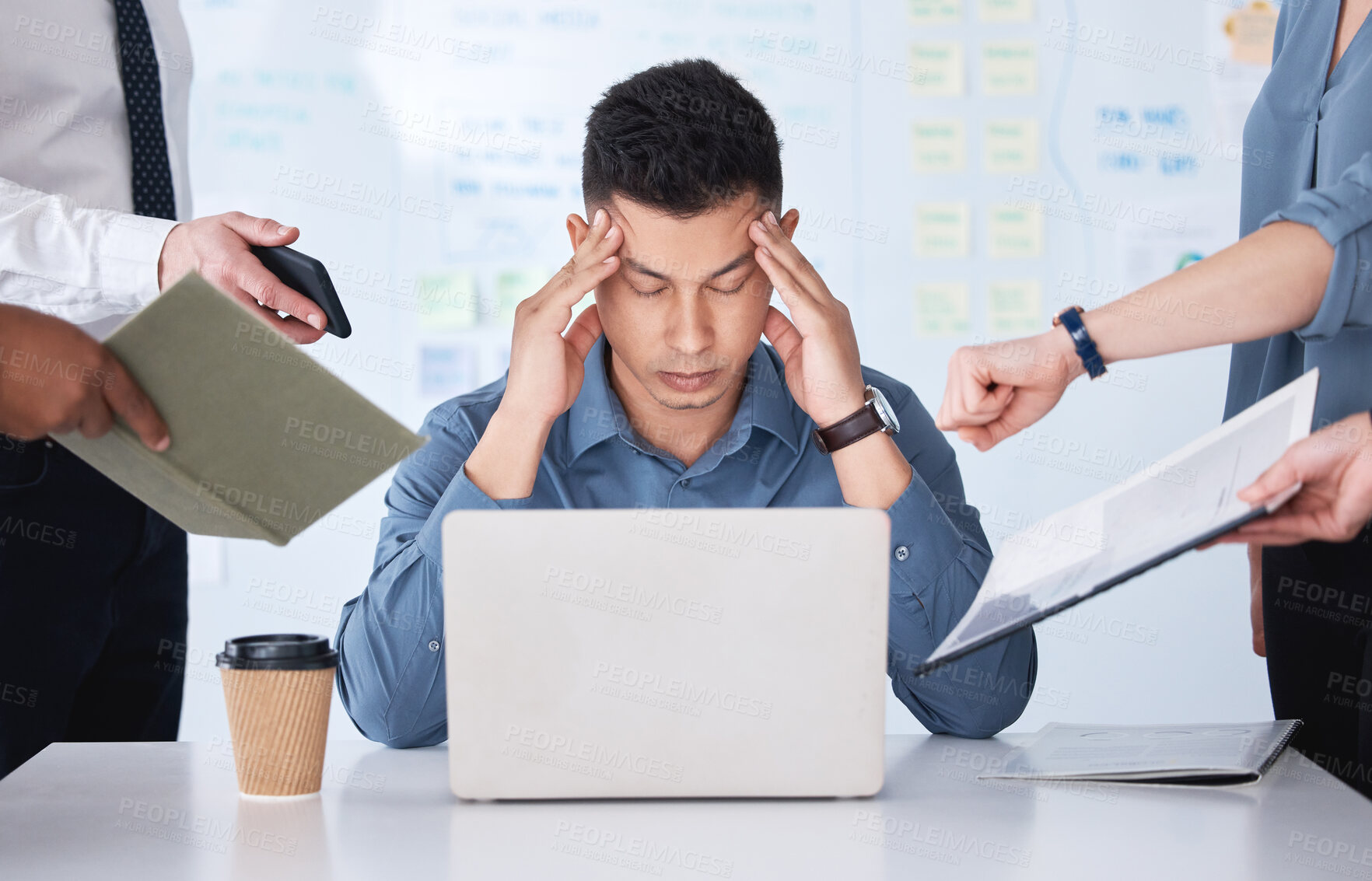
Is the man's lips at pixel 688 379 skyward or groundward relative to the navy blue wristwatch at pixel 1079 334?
groundward

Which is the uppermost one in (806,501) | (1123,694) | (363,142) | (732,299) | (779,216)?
(363,142)

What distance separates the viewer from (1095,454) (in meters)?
2.88

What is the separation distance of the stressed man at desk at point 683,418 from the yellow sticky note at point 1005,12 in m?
1.49

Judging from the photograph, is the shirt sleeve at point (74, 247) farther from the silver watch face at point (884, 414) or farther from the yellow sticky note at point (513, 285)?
the yellow sticky note at point (513, 285)

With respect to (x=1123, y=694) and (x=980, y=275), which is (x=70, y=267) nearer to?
(x=980, y=275)

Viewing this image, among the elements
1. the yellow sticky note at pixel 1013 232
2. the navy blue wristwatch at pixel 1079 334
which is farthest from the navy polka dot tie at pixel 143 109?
the yellow sticky note at pixel 1013 232

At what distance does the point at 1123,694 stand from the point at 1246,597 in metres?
0.39

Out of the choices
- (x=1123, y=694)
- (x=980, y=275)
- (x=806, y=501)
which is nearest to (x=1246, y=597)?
(x=1123, y=694)

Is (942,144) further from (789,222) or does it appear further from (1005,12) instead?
(789,222)

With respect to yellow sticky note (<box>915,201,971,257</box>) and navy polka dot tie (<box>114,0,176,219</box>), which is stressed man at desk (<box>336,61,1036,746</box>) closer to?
navy polka dot tie (<box>114,0,176,219</box>)

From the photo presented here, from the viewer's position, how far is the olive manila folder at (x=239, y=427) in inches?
32.1

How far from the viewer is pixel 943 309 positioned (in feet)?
9.59

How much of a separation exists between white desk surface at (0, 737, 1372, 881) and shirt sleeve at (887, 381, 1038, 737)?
1.00ft

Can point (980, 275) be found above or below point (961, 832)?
above
